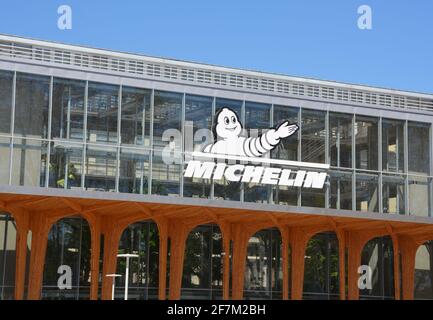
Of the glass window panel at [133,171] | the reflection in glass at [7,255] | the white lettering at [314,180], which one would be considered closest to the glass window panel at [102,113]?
the glass window panel at [133,171]

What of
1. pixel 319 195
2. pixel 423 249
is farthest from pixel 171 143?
pixel 423 249

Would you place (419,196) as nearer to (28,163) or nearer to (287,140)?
(287,140)

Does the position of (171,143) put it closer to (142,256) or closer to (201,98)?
(201,98)

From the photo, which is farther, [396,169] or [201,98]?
[396,169]

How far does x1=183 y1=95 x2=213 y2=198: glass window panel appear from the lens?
3203 centimetres

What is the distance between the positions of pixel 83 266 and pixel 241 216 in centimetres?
651

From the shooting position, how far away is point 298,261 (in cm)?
3509

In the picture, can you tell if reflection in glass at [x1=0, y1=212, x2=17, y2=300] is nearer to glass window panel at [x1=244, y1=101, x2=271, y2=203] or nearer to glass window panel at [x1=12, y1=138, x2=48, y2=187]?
glass window panel at [x1=12, y1=138, x2=48, y2=187]

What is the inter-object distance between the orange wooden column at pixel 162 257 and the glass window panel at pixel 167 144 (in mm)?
1755

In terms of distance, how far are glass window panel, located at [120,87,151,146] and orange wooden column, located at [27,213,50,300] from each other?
14.0 ft

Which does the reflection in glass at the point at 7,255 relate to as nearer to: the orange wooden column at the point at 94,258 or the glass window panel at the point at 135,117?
the orange wooden column at the point at 94,258

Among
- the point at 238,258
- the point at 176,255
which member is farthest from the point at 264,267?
the point at 176,255

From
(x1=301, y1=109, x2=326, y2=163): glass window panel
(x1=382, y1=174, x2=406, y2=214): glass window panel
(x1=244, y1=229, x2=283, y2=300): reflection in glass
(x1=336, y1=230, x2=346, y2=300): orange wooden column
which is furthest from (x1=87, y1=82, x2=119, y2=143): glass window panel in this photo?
(x1=382, y1=174, x2=406, y2=214): glass window panel

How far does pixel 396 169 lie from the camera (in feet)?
117
